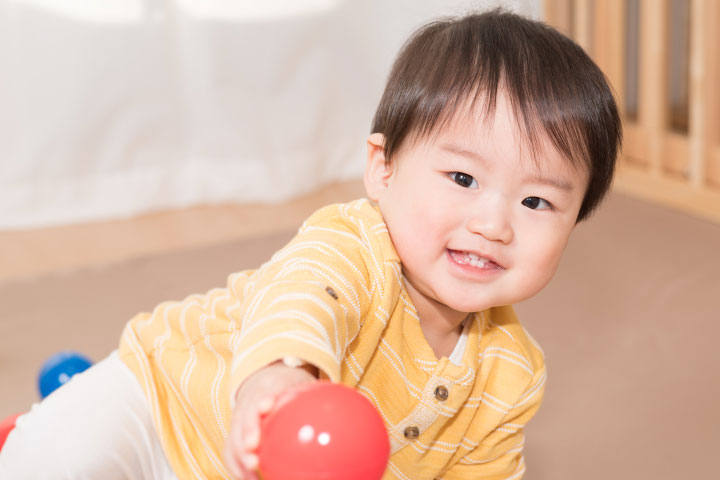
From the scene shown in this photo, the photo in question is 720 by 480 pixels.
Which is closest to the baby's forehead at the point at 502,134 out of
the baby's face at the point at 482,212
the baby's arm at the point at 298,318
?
the baby's face at the point at 482,212

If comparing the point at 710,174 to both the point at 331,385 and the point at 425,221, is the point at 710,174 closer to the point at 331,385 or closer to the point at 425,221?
the point at 425,221

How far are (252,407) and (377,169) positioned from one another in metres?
0.31

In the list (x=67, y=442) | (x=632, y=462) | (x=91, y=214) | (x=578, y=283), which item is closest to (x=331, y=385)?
(x=67, y=442)

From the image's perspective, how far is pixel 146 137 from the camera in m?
1.78

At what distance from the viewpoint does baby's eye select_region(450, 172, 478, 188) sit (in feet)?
2.15

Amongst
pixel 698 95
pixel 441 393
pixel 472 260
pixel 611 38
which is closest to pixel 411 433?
pixel 441 393

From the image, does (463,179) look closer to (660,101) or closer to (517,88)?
(517,88)

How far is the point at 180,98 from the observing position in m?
1.80

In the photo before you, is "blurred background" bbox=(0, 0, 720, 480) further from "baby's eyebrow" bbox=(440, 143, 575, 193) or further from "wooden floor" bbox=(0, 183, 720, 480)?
"baby's eyebrow" bbox=(440, 143, 575, 193)

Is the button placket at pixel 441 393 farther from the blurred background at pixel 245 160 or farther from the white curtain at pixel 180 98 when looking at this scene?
the white curtain at pixel 180 98

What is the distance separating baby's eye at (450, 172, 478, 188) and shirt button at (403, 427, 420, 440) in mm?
200

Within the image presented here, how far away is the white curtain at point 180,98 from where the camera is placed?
1671 mm

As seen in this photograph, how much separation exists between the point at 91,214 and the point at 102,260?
0.76 ft

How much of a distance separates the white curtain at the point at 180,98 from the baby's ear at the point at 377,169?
104cm
